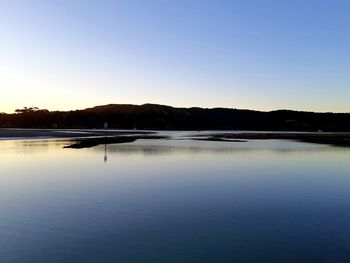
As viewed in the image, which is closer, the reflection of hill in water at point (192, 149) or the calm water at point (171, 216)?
the calm water at point (171, 216)

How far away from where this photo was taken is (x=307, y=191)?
19.2m

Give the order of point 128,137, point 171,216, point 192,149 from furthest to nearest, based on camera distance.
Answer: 1. point 128,137
2. point 192,149
3. point 171,216

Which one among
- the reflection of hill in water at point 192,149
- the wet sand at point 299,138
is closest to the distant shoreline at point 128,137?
the wet sand at point 299,138

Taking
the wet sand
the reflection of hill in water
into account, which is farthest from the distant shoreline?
the reflection of hill in water

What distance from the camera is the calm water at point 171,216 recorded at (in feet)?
31.5

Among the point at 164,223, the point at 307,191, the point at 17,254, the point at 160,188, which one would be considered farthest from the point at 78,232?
the point at 307,191

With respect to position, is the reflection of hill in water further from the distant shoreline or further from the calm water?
the calm water

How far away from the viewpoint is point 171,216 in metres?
13.4

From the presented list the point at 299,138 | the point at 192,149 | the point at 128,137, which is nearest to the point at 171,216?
the point at 192,149

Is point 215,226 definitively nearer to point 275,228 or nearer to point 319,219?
point 275,228

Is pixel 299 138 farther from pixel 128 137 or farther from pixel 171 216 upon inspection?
pixel 171 216

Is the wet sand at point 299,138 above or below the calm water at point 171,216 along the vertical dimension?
below

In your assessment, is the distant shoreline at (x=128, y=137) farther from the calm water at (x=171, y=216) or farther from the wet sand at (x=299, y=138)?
the calm water at (x=171, y=216)

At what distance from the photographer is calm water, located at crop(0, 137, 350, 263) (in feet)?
31.5
